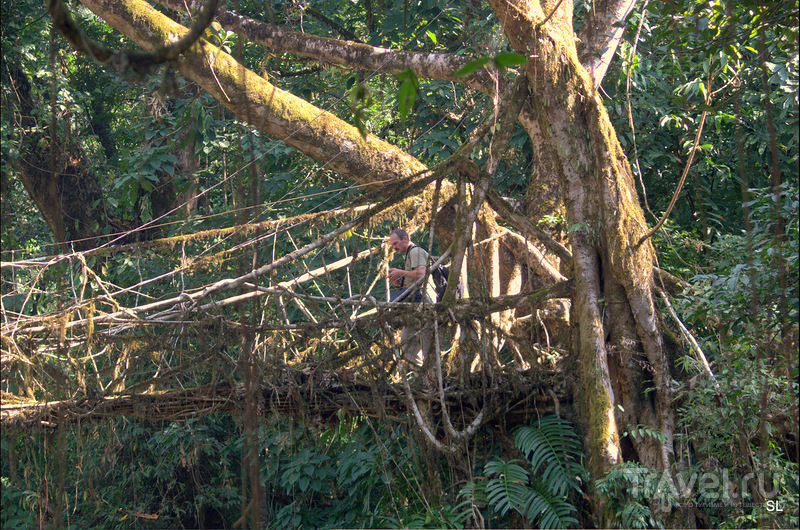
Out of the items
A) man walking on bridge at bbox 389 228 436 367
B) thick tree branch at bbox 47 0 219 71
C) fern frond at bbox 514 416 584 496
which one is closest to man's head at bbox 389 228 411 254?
man walking on bridge at bbox 389 228 436 367

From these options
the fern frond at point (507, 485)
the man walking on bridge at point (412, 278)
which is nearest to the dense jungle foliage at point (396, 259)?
the fern frond at point (507, 485)

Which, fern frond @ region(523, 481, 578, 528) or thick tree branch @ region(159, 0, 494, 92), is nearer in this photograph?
fern frond @ region(523, 481, 578, 528)

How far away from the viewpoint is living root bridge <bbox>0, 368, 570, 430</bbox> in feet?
15.9

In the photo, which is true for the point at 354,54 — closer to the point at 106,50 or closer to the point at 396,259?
the point at 396,259

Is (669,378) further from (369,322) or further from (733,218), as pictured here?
(733,218)

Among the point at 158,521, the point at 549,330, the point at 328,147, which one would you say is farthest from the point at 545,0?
the point at 158,521

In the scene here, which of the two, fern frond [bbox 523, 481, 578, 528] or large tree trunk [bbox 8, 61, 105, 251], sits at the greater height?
large tree trunk [bbox 8, 61, 105, 251]

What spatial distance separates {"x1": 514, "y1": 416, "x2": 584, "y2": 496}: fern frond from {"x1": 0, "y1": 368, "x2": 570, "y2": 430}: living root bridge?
15 centimetres

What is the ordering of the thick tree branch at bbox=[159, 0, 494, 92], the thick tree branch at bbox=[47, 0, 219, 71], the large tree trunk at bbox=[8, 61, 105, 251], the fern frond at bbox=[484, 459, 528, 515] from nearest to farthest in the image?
1. the thick tree branch at bbox=[47, 0, 219, 71]
2. the fern frond at bbox=[484, 459, 528, 515]
3. the thick tree branch at bbox=[159, 0, 494, 92]
4. the large tree trunk at bbox=[8, 61, 105, 251]

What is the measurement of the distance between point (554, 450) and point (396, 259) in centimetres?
392

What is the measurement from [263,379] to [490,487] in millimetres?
1747

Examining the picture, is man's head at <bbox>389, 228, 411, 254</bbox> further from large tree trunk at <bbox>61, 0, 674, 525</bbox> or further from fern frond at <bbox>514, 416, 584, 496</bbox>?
fern frond at <bbox>514, 416, 584, 496</bbox>

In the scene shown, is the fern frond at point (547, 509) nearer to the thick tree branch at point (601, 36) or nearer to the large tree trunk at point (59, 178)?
the thick tree branch at point (601, 36)

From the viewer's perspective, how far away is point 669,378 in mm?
4863
